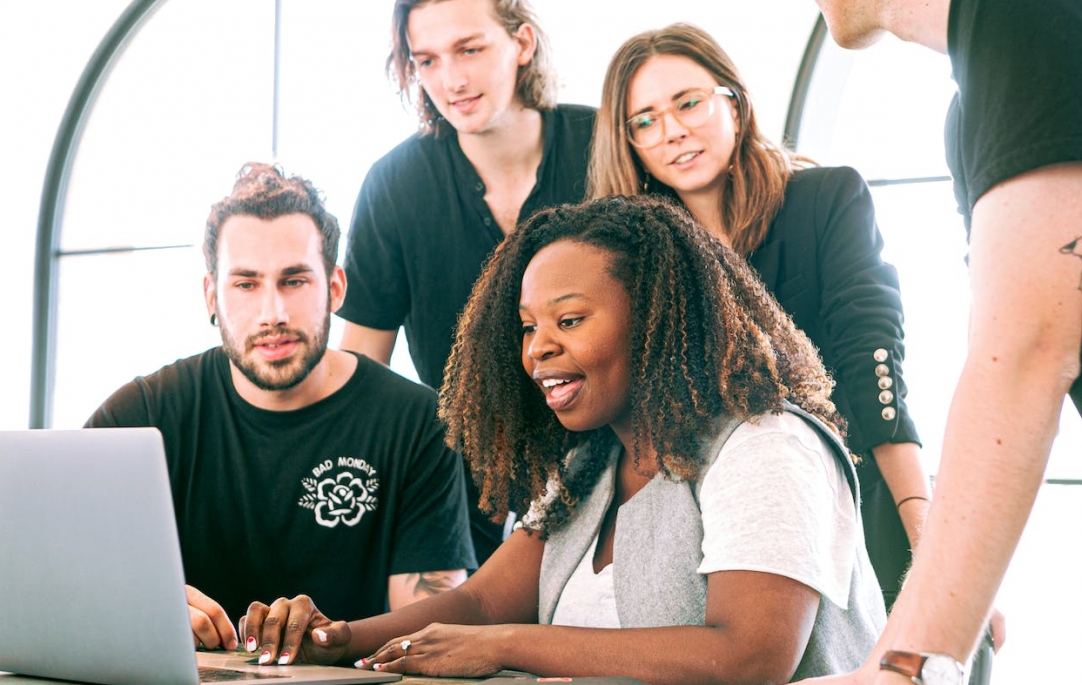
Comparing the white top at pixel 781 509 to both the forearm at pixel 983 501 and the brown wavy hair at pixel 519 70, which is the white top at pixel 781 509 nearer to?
the forearm at pixel 983 501

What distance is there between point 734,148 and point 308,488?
96 cm

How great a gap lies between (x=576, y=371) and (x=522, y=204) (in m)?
0.92

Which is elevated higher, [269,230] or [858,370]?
[269,230]

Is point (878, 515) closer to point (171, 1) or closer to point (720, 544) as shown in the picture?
point (720, 544)

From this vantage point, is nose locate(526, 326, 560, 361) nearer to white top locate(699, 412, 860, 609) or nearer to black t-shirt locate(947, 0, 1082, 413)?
white top locate(699, 412, 860, 609)

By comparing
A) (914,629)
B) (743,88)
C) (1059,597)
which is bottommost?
(1059,597)

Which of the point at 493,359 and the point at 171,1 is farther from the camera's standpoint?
the point at 171,1

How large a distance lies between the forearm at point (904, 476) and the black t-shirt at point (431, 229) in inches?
30.4

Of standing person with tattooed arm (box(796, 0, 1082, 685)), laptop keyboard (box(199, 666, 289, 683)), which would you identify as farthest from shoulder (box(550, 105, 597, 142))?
standing person with tattooed arm (box(796, 0, 1082, 685))

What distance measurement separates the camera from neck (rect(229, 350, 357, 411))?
218cm

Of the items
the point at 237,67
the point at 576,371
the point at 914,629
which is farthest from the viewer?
the point at 237,67

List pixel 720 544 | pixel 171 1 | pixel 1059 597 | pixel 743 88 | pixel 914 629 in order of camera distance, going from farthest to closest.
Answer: pixel 171 1 < pixel 1059 597 < pixel 743 88 < pixel 720 544 < pixel 914 629

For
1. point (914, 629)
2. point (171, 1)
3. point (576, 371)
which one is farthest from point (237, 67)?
point (914, 629)

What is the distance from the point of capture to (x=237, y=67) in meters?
6.65
